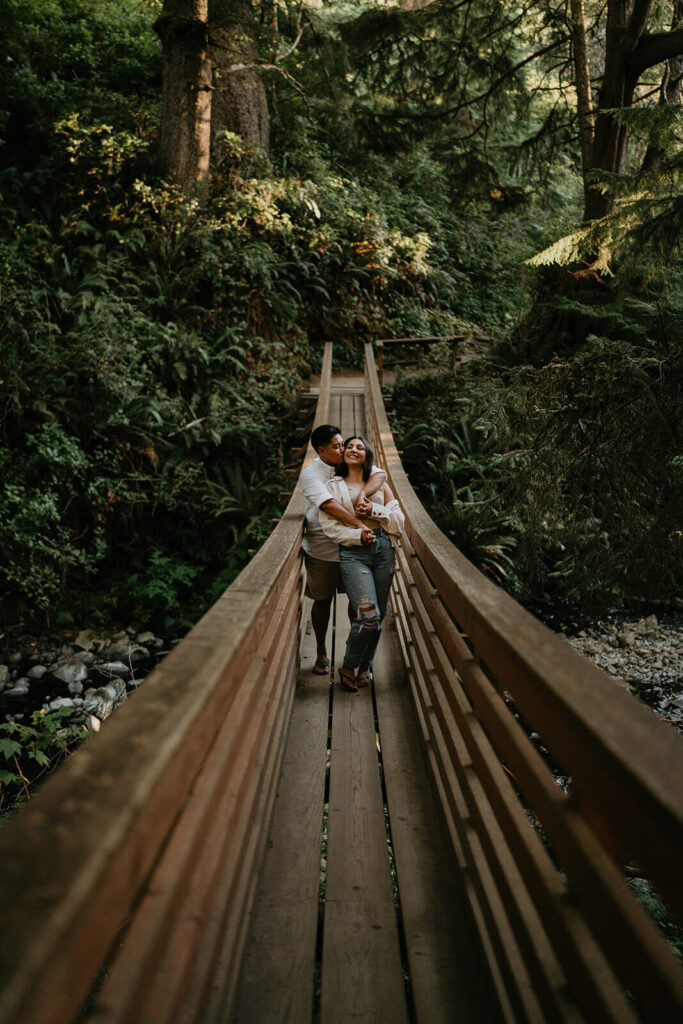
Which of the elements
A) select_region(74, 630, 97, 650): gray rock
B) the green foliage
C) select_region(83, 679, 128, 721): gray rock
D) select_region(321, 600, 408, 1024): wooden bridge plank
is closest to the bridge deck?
select_region(321, 600, 408, 1024): wooden bridge plank

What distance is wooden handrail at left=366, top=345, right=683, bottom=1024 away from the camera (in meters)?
0.94

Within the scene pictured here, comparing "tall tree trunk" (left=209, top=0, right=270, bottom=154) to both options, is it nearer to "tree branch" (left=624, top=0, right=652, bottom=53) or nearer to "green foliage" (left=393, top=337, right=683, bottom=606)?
"tree branch" (left=624, top=0, right=652, bottom=53)

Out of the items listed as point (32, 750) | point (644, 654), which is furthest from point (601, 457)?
point (32, 750)

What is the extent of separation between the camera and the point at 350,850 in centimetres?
246

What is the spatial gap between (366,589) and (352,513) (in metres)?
0.51

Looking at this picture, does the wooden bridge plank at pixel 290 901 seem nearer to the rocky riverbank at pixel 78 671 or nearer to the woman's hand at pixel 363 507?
the woman's hand at pixel 363 507

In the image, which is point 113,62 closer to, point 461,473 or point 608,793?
point 461,473

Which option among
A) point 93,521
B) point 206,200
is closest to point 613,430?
point 93,521

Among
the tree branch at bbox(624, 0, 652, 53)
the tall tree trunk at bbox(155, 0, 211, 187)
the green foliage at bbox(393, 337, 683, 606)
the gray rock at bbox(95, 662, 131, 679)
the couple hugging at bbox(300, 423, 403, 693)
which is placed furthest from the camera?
the tall tree trunk at bbox(155, 0, 211, 187)

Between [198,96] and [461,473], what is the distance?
8675 mm

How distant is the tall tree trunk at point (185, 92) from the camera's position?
1099cm

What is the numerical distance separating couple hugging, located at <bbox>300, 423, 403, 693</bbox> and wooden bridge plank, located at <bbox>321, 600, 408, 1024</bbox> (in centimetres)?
57

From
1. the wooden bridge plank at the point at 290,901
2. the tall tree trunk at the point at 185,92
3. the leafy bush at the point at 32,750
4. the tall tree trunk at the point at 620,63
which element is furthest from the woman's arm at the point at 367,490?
the tall tree trunk at the point at 185,92

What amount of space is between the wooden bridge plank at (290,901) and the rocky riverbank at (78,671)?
153 inches
